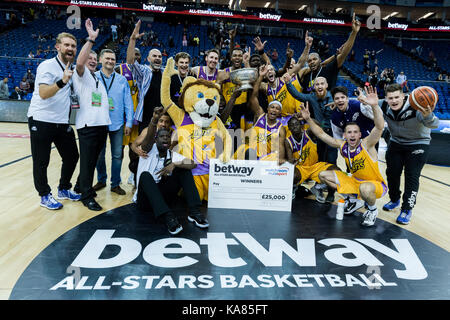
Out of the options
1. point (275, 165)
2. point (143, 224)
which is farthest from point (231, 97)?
point (143, 224)

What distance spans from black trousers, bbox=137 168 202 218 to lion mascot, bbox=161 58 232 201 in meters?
0.35

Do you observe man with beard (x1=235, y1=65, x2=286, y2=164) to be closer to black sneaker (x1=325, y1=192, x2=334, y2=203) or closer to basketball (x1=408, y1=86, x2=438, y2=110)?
black sneaker (x1=325, y1=192, x2=334, y2=203)

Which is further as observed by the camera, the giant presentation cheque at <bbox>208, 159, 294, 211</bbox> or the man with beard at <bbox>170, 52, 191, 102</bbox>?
the man with beard at <bbox>170, 52, 191, 102</bbox>

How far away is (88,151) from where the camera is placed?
3152 millimetres

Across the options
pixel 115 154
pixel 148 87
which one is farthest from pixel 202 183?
pixel 148 87

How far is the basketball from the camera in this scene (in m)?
2.90

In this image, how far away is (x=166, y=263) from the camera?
222 centimetres

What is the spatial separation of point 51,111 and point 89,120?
334 mm

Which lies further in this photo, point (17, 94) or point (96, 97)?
point (17, 94)

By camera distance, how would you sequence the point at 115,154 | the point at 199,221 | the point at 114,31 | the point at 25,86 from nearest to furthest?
the point at 199,221 → the point at 115,154 → the point at 25,86 → the point at 114,31

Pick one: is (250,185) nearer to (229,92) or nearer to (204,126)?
(204,126)

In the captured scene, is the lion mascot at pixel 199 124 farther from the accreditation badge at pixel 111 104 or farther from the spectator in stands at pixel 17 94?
the spectator in stands at pixel 17 94

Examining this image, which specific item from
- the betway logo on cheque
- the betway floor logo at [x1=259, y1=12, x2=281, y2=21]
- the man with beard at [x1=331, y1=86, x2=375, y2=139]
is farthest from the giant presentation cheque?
the betway floor logo at [x1=259, y1=12, x2=281, y2=21]
